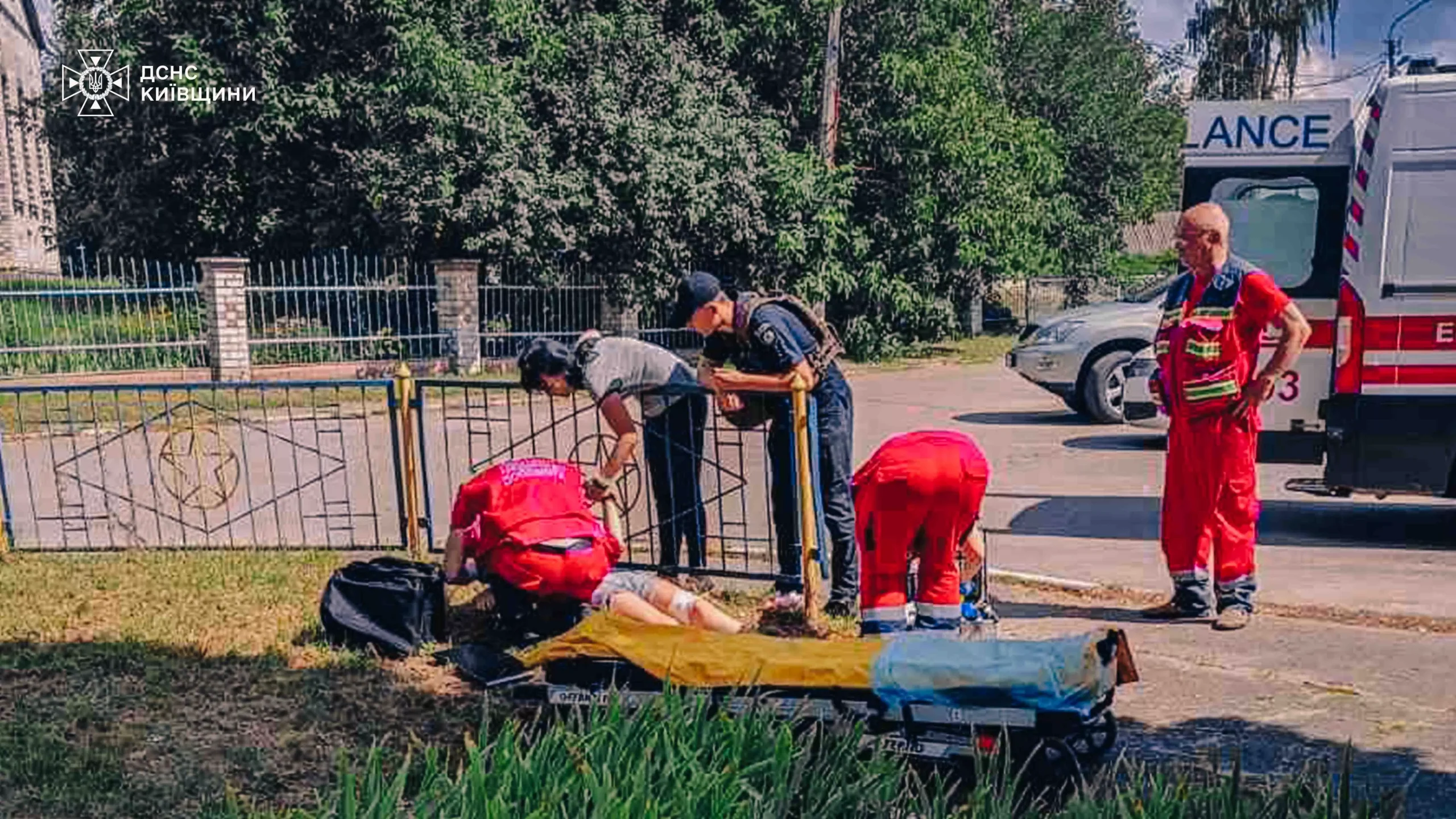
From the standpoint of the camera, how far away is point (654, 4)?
2200 cm

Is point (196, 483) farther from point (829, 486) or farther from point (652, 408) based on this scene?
point (829, 486)

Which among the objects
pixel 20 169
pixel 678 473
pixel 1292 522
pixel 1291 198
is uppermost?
pixel 20 169

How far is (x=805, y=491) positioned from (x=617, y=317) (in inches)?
615

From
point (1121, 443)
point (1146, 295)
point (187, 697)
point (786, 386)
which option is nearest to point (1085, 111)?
point (1146, 295)

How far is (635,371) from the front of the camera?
6.09 metres

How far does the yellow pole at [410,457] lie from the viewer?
6.74 metres

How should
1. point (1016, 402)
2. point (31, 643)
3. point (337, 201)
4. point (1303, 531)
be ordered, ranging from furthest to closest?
point (337, 201), point (1016, 402), point (1303, 531), point (31, 643)

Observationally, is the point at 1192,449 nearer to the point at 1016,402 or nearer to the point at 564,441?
the point at 564,441

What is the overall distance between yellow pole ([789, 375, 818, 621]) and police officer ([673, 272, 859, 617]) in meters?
0.08

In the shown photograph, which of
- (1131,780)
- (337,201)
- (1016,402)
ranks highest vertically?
(337,201)

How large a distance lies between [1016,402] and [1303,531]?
771cm

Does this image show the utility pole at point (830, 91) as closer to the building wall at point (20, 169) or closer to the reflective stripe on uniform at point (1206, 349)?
the reflective stripe on uniform at point (1206, 349)

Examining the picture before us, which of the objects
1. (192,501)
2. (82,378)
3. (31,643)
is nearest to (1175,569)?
(31,643)

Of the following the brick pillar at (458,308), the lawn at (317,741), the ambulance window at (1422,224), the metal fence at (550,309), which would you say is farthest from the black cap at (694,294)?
the brick pillar at (458,308)
